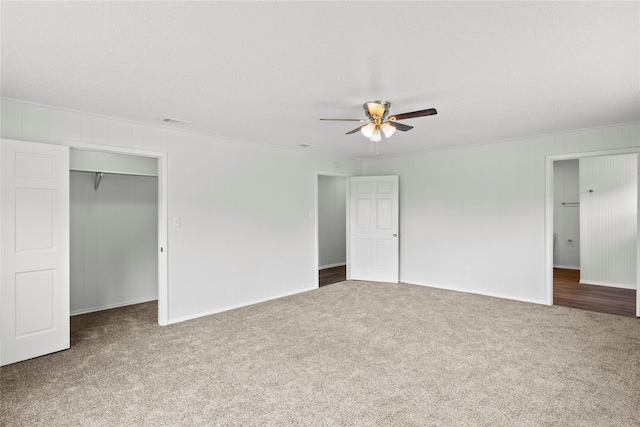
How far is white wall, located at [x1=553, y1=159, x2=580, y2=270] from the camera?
7.32m

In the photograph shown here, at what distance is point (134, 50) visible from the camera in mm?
2168

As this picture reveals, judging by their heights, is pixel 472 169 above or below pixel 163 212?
above

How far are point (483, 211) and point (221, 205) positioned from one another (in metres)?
3.94

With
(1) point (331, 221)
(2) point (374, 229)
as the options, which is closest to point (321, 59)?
(2) point (374, 229)

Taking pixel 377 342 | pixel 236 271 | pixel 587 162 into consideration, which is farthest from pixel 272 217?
pixel 587 162

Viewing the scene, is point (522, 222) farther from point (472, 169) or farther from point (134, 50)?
point (134, 50)

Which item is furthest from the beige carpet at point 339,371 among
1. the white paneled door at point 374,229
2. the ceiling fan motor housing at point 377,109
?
the ceiling fan motor housing at point 377,109

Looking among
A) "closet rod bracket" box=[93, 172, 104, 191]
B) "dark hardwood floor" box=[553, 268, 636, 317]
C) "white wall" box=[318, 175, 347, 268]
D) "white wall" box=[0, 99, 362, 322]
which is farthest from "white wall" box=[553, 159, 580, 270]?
"closet rod bracket" box=[93, 172, 104, 191]

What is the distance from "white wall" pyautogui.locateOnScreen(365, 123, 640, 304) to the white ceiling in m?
1.15

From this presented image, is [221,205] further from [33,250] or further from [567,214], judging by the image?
[567,214]

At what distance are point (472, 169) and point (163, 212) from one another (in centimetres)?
455

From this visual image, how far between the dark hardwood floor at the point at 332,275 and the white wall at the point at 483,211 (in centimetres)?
122

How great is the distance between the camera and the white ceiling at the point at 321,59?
5.80ft

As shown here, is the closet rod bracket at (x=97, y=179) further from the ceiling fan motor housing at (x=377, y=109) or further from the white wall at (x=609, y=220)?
the white wall at (x=609, y=220)
